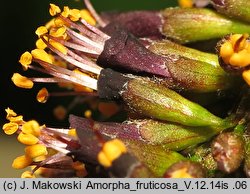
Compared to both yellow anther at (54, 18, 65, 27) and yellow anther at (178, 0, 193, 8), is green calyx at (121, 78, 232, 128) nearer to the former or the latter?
yellow anther at (54, 18, 65, 27)

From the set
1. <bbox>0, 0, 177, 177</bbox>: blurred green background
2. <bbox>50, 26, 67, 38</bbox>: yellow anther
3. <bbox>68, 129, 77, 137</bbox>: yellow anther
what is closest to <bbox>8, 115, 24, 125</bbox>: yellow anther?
<bbox>68, 129, 77, 137</bbox>: yellow anther

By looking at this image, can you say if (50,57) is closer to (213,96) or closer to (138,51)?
(138,51)

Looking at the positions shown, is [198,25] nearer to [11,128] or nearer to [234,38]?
[234,38]


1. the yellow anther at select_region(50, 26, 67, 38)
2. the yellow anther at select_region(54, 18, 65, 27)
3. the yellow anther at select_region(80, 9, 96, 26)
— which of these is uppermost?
the yellow anther at select_region(54, 18, 65, 27)

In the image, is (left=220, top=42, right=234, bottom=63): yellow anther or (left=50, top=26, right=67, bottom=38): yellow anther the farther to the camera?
(left=50, top=26, right=67, bottom=38): yellow anther

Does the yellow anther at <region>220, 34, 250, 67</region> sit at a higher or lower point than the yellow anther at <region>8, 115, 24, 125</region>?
higher

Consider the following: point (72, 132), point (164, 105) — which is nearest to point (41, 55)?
point (72, 132)
